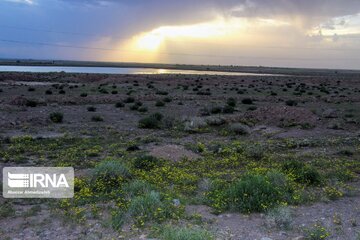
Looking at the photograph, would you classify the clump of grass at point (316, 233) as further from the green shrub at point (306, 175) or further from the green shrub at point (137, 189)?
the green shrub at point (137, 189)

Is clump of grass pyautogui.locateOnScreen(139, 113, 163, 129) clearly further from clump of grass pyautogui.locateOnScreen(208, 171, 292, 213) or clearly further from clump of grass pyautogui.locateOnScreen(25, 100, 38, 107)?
clump of grass pyautogui.locateOnScreen(25, 100, 38, 107)

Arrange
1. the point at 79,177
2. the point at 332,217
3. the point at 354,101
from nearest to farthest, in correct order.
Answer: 1. the point at 332,217
2. the point at 79,177
3. the point at 354,101

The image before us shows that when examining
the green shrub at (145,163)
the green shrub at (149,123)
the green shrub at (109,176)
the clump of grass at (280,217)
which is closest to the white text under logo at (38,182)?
the green shrub at (109,176)

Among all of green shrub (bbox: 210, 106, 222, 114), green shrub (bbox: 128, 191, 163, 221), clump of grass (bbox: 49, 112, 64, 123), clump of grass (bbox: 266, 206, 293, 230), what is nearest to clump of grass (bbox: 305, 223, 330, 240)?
clump of grass (bbox: 266, 206, 293, 230)

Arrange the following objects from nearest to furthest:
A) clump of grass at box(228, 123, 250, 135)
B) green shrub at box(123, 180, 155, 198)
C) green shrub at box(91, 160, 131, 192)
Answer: green shrub at box(123, 180, 155, 198) < green shrub at box(91, 160, 131, 192) < clump of grass at box(228, 123, 250, 135)

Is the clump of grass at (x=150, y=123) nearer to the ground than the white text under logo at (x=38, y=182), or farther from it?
farther from it

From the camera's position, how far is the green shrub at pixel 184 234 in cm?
627

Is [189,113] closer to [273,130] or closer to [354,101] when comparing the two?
[273,130]

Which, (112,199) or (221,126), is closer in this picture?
(112,199)

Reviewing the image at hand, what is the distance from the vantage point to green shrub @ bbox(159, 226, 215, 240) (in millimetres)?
6270

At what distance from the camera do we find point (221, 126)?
20516mm

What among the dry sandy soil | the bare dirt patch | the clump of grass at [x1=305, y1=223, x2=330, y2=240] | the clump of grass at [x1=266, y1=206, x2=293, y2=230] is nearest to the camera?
the clump of grass at [x1=305, y1=223, x2=330, y2=240]

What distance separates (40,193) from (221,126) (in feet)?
41.6

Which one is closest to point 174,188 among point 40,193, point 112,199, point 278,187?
point 112,199
